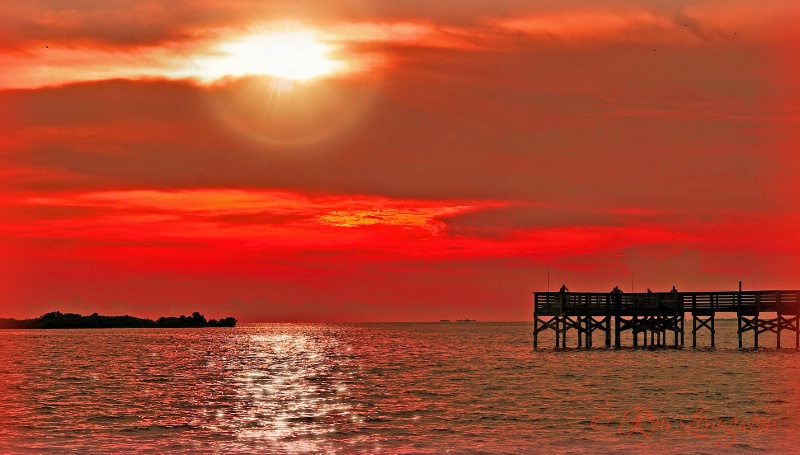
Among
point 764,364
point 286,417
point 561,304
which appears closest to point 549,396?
point 286,417

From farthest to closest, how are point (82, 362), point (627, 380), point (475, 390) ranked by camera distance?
point (82, 362), point (627, 380), point (475, 390)

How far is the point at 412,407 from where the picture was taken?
1459 inches

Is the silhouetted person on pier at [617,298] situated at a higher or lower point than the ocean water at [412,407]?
higher

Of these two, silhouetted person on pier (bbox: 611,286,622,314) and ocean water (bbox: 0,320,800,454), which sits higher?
silhouetted person on pier (bbox: 611,286,622,314)

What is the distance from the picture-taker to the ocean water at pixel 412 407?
1091 inches

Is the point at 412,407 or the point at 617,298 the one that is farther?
the point at 617,298

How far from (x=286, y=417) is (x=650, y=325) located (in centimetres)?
4774

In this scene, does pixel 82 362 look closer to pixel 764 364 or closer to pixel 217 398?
pixel 217 398

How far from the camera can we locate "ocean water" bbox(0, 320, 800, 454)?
2772cm

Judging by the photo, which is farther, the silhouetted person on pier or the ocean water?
the silhouetted person on pier

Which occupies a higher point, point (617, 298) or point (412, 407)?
point (617, 298)

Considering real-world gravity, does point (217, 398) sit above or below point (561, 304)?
below

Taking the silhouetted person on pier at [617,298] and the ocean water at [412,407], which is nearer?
the ocean water at [412,407]

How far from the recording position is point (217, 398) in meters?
41.4
